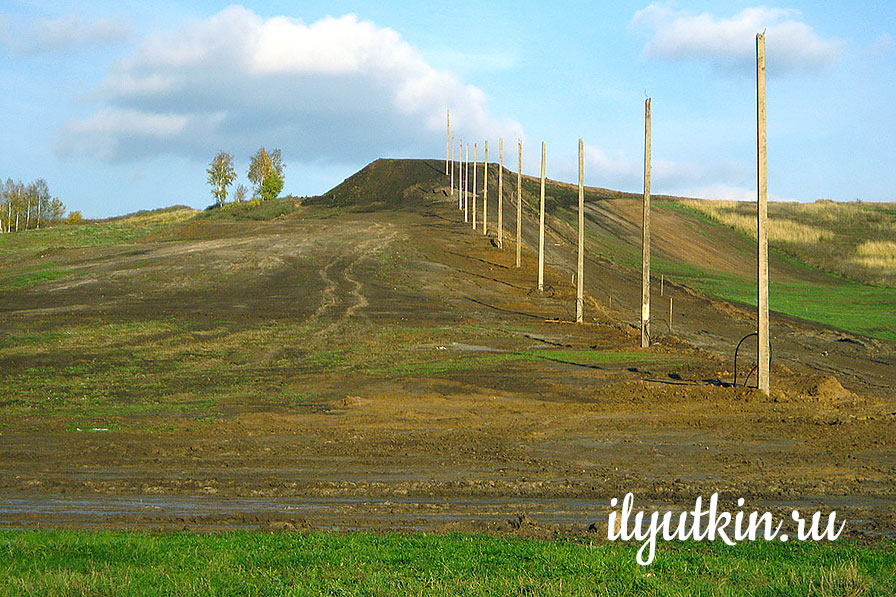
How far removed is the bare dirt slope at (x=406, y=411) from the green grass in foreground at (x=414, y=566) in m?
1.60

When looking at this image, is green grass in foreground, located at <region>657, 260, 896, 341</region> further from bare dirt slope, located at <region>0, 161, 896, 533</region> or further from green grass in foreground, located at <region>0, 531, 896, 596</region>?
green grass in foreground, located at <region>0, 531, 896, 596</region>

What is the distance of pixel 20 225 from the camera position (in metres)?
159

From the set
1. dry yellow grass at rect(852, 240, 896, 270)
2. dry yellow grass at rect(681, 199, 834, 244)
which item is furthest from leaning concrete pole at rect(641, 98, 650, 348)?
dry yellow grass at rect(681, 199, 834, 244)

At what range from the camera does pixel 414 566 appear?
938cm

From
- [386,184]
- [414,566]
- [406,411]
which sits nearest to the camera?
[414,566]

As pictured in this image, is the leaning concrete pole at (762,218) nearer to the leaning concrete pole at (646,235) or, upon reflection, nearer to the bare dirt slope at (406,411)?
the bare dirt slope at (406,411)

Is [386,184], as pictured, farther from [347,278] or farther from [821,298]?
[821,298]

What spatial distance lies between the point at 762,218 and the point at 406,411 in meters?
11.0

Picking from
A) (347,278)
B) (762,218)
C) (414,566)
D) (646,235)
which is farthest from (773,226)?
(414,566)

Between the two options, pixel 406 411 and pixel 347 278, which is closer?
pixel 406 411

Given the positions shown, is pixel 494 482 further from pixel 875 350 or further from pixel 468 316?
pixel 875 350

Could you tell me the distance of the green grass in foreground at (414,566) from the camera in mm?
8445

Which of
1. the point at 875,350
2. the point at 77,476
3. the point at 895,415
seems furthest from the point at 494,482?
the point at 875,350

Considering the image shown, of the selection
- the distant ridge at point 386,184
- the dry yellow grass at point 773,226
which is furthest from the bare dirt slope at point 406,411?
the distant ridge at point 386,184
